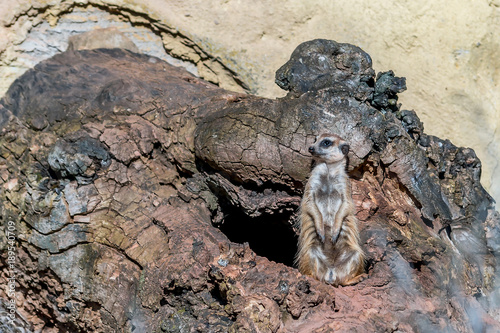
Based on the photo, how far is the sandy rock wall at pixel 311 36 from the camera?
519 cm

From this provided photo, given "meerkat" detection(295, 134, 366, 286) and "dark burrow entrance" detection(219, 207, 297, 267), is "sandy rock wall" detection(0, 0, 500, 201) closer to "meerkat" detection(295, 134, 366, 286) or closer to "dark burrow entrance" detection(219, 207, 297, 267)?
"dark burrow entrance" detection(219, 207, 297, 267)

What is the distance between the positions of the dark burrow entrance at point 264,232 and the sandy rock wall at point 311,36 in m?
1.44

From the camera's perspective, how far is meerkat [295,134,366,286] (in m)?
3.61

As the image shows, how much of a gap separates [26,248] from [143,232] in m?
0.90

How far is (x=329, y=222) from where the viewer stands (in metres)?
3.96

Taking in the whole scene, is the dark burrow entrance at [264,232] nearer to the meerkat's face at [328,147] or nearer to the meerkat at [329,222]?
the meerkat at [329,222]

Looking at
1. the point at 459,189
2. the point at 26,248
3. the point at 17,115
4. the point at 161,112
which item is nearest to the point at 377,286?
the point at 459,189

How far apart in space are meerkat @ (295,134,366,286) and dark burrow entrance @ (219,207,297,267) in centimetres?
27

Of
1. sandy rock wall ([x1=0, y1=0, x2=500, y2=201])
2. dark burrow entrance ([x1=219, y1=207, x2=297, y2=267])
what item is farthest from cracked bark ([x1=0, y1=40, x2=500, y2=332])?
sandy rock wall ([x1=0, y1=0, x2=500, y2=201])

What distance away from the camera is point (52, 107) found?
4.18 meters

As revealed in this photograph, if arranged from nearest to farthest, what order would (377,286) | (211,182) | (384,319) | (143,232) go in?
(384,319) < (377,286) < (143,232) < (211,182)

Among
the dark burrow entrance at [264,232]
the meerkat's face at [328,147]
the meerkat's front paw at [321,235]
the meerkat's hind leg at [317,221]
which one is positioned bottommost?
the dark burrow entrance at [264,232]

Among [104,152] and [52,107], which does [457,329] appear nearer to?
[104,152]

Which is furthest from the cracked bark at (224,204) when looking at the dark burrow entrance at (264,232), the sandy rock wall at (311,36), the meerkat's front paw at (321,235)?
the sandy rock wall at (311,36)
